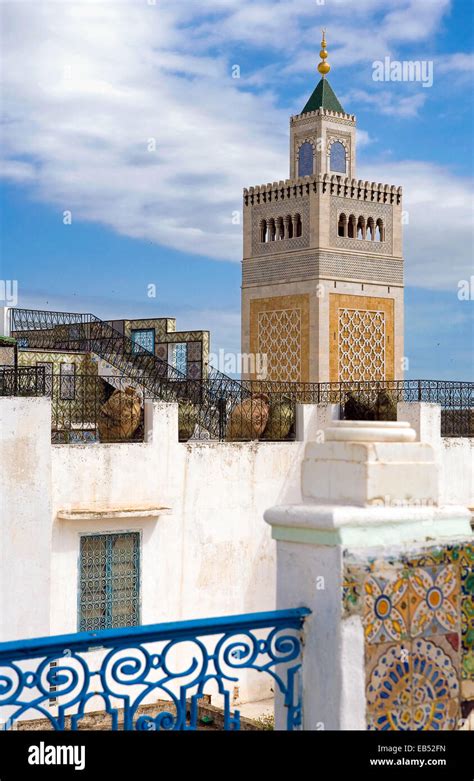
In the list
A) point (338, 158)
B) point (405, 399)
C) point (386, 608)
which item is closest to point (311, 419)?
point (405, 399)

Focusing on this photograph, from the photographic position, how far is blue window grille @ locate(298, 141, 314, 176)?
82.8 ft

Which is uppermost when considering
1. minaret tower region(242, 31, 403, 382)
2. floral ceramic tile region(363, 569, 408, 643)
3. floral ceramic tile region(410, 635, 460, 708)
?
minaret tower region(242, 31, 403, 382)

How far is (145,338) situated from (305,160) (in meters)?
8.78

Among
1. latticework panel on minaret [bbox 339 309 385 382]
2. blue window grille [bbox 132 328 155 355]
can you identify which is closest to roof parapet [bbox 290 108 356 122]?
latticework panel on minaret [bbox 339 309 385 382]

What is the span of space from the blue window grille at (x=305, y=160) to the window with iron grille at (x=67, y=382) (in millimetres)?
10804

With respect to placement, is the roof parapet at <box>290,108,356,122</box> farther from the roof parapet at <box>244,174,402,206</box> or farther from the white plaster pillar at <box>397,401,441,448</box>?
the white plaster pillar at <box>397,401,441,448</box>

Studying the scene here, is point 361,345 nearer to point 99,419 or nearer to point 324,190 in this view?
point 324,190

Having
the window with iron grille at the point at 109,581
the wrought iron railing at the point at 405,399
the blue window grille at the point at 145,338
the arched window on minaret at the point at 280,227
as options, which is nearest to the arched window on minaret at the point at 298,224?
the arched window on minaret at the point at 280,227

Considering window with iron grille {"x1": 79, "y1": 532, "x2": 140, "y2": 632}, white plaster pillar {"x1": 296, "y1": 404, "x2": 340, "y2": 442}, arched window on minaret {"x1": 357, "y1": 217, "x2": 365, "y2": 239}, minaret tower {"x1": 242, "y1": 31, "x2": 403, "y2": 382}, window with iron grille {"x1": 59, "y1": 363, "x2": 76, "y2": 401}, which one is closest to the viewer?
window with iron grille {"x1": 79, "y1": 532, "x2": 140, "y2": 632}

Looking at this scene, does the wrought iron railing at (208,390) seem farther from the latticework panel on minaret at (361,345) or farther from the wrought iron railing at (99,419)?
the latticework panel on minaret at (361,345)

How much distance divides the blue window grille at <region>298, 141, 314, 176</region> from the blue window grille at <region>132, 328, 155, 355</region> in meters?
8.51

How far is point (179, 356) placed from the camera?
18.5m

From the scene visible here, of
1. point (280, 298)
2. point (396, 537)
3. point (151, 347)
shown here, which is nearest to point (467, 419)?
point (151, 347)
